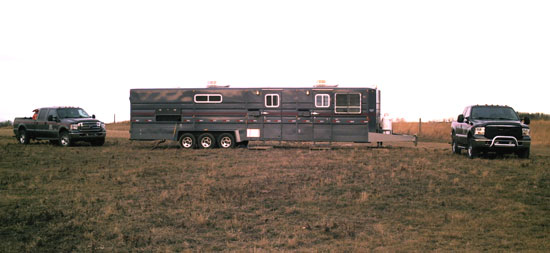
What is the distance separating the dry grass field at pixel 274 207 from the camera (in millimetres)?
7555

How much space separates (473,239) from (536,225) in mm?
1756

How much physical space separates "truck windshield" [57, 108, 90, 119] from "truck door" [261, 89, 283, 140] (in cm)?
1116

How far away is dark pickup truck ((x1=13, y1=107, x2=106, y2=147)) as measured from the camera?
2630 centimetres

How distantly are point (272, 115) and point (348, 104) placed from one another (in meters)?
3.82

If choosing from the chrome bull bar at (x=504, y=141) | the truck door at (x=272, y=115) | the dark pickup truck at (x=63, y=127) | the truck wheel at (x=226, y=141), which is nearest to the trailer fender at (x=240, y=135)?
the truck wheel at (x=226, y=141)

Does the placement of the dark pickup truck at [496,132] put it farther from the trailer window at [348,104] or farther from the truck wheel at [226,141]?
the truck wheel at [226,141]

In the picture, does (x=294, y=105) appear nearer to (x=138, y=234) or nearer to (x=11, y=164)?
(x=11, y=164)

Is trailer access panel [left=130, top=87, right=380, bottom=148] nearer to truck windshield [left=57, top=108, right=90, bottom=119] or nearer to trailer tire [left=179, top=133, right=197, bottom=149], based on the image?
trailer tire [left=179, top=133, right=197, bottom=149]

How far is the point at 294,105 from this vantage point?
78.1ft

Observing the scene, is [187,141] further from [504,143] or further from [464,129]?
[504,143]

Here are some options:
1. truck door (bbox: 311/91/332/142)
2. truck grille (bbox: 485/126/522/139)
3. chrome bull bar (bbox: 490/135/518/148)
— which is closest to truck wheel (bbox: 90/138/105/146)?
truck door (bbox: 311/91/332/142)

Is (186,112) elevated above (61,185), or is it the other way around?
(186,112)

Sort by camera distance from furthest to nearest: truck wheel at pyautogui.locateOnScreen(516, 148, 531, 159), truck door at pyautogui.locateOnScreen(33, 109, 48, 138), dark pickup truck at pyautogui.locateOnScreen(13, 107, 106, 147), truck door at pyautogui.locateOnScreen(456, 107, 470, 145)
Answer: truck door at pyautogui.locateOnScreen(33, 109, 48, 138) → dark pickup truck at pyautogui.locateOnScreen(13, 107, 106, 147) → truck door at pyautogui.locateOnScreen(456, 107, 470, 145) → truck wheel at pyautogui.locateOnScreen(516, 148, 531, 159)

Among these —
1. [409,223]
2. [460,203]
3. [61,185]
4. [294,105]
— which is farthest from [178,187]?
[294,105]
